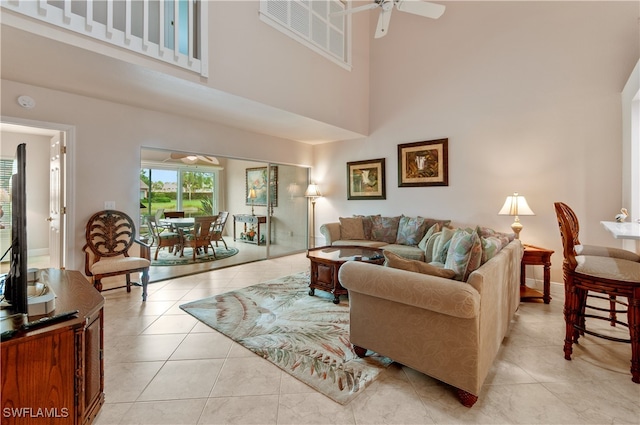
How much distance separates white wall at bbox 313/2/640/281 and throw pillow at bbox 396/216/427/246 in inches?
13.5

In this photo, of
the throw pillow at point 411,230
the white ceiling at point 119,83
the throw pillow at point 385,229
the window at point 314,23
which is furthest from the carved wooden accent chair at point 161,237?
the throw pillow at point 411,230

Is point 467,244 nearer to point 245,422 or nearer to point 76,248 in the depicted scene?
point 245,422

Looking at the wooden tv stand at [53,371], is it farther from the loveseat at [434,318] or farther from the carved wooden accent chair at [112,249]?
the carved wooden accent chair at [112,249]

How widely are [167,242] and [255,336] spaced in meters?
3.94

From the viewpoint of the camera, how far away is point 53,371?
3.51 ft

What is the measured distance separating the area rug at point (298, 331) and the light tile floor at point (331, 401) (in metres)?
0.09

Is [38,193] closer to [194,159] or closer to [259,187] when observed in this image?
[194,159]

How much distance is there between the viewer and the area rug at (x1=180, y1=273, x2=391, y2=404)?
1.86 m

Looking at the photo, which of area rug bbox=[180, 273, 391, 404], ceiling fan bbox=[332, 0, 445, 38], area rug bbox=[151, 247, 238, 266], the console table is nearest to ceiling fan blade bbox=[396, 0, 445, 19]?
ceiling fan bbox=[332, 0, 445, 38]

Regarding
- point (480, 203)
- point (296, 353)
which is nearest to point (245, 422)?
point (296, 353)

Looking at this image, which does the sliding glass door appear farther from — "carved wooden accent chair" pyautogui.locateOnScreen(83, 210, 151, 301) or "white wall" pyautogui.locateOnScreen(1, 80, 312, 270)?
"carved wooden accent chair" pyautogui.locateOnScreen(83, 210, 151, 301)

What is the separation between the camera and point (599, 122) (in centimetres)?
338

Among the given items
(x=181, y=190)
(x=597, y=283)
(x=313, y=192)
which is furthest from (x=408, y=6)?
(x=181, y=190)

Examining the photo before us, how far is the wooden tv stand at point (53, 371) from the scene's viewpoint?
3.21 ft
